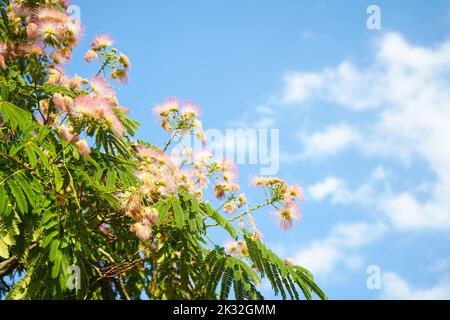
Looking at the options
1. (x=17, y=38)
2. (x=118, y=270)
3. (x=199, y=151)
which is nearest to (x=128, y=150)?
(x=199, y=151)

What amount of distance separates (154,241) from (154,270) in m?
0.84

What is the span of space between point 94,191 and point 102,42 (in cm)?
146

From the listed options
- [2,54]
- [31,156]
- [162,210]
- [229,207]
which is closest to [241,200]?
[229,207]

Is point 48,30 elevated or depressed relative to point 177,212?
elevated

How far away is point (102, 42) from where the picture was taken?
5.19 meters

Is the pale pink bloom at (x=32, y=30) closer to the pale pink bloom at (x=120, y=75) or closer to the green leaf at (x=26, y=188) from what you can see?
the pale pink bloom at (x=120, y=75)

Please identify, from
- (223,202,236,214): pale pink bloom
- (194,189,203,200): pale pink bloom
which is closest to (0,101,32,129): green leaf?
(194,189,203,200): pale pink bloom

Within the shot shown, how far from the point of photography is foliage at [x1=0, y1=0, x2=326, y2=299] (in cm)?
406

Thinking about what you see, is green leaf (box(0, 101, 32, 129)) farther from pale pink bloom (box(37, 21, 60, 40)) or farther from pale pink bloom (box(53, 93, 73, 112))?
pale pink bloom (box(37, 21, 60, 40))

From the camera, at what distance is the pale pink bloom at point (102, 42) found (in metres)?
5.19

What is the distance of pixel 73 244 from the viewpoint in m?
4.13

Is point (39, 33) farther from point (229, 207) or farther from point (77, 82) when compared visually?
point (229, 207)

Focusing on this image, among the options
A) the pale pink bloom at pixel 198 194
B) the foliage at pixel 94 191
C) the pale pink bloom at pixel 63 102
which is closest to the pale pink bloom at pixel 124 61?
the foliage at pixel 94 191
